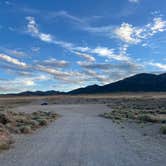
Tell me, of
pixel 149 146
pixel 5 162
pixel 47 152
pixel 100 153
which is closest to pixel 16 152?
pixel 47 152

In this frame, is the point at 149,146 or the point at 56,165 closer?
the point at 56,165

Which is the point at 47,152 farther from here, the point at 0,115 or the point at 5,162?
the point at 0,115

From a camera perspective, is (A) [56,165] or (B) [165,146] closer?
(A) [56,165]

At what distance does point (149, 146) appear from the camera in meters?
18.0

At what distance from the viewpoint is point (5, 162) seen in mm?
13508

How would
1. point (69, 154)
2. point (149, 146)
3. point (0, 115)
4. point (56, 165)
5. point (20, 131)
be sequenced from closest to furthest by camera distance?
point (56, 165)
point (69, 154)
point (149, 146)
point (20, 131)
point (0, 115)

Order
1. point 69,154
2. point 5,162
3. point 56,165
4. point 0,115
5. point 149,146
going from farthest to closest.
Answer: point 0,115 < point 149,146 < point 69,154 < point 5,162 < point 56,165

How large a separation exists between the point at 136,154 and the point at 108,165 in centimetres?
291

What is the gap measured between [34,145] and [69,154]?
396cm

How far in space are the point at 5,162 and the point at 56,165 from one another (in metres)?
2.13

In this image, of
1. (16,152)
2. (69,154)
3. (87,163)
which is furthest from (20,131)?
(87,163)

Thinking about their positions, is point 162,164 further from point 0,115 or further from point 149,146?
point 0,115

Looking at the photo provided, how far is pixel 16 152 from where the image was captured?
16.0 m

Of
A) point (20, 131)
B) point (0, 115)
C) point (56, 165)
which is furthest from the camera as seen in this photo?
point (0, 115)
